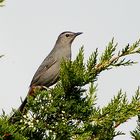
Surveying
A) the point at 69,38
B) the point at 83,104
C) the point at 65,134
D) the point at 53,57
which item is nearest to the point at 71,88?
the point at 83,104

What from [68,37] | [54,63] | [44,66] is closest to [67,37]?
[68,37]

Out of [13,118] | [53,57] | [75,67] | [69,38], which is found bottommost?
[13,118]

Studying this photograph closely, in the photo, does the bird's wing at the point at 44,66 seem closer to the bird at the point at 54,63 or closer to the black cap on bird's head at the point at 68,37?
the bird at the point at 54,63

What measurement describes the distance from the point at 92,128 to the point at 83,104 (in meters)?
0.24

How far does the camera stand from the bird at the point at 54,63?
966 centimetres

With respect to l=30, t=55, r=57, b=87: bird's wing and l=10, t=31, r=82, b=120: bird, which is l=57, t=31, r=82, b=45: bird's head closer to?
l=10, t=31, r=82, b=120: bird

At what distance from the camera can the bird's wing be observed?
10167 millimetres

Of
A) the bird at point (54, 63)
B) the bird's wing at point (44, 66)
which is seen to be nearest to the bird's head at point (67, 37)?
the bird at point (54, 63)

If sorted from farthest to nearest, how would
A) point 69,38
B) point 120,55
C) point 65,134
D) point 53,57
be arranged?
1. point 69,38
2. point 53,57
3. point 120,55
4. point 65,134

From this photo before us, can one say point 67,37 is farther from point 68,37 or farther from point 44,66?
point 44,66

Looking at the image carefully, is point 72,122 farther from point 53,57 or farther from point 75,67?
point 53,57

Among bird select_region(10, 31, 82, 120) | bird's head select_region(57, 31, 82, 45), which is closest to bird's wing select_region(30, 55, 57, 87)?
bird select_region(10, 31, 82, 120)

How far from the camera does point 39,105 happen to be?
425 centimetres

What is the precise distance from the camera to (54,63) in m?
10.0
